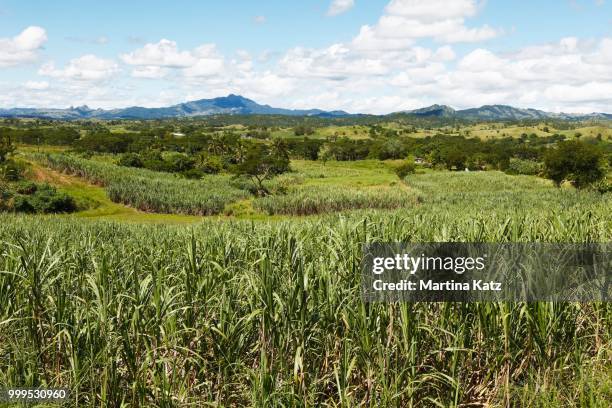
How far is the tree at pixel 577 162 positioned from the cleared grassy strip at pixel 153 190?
141ft

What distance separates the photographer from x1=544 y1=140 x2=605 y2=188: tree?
60.0 m

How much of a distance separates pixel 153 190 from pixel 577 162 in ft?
182

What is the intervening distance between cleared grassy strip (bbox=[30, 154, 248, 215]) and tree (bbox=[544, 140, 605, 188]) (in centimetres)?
4294

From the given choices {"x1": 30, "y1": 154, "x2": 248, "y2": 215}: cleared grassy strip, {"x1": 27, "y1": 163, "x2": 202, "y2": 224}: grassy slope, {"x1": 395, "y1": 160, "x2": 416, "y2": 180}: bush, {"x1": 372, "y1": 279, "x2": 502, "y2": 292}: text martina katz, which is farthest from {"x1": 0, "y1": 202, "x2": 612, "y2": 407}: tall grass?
{"x1": 395, "y1": 160, "x2": 416, "y2": 180}: bush

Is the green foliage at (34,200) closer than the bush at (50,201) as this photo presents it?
No

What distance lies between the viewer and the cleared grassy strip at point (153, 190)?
175 feet

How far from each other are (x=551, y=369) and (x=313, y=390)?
10.8 feet

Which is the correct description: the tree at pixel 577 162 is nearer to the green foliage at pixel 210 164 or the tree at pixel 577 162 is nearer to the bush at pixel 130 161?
the green foliage at pixel 210 164

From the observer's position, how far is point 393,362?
18.7ft

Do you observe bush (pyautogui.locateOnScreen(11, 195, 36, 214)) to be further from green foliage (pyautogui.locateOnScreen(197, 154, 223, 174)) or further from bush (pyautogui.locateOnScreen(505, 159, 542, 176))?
bush (pyautogui.locateOnScreen(505, 159, 542, 176))

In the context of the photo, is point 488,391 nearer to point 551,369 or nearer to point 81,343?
point 551,369

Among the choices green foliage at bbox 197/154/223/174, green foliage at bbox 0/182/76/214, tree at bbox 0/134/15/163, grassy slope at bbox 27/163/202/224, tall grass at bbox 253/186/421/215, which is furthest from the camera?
green foliage at bbox 197/154/223/174

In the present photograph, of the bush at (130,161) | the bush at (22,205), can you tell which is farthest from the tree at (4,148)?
the bush at (130,161)

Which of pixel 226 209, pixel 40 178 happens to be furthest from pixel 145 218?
pixel 40 178
